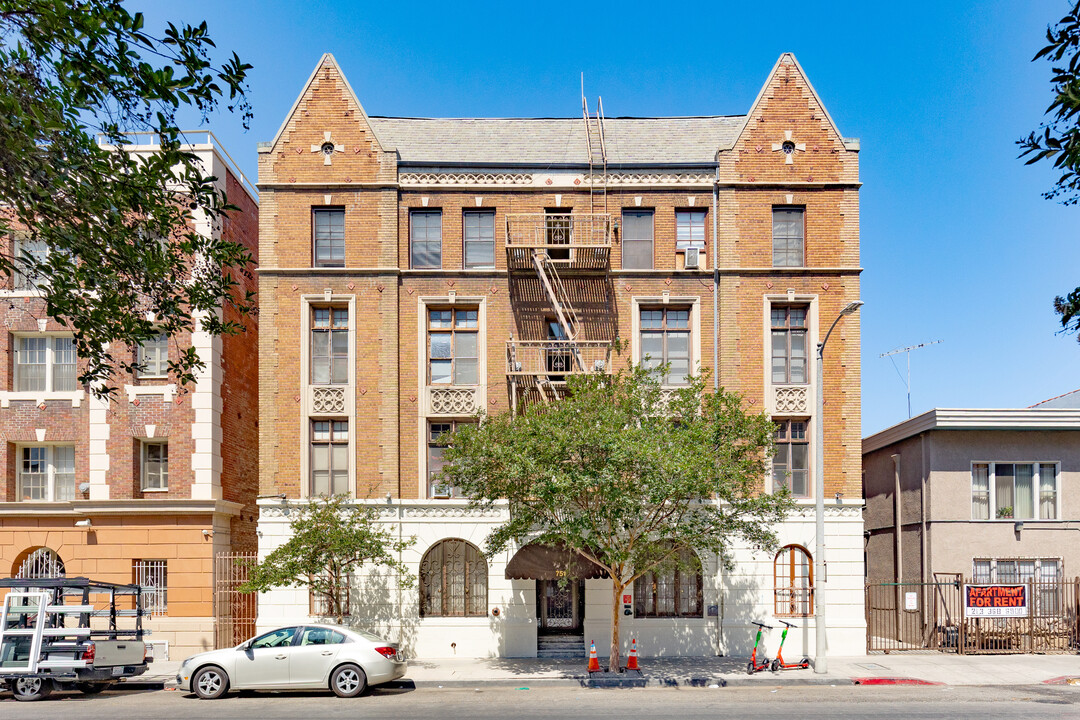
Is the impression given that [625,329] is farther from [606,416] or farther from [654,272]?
[606,416]

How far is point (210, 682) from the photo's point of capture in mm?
17562

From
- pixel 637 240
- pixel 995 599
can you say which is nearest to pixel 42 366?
pixel 637 240

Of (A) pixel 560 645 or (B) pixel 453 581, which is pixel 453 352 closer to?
(B) pixel 453 581

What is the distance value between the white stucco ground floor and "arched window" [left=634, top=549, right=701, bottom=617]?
0.23 meters

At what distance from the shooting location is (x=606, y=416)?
18156 mm

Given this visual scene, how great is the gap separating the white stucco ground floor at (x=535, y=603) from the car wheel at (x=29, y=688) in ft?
A: 19.4

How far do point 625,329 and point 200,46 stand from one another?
16028mm

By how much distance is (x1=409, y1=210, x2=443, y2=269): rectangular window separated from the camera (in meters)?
24.4

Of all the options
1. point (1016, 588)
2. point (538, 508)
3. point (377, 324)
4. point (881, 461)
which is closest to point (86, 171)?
point (538, 508)

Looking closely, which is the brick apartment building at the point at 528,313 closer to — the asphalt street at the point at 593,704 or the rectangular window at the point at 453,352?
the rectangular window at the point at 453,352

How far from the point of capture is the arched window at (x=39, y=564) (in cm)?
2403

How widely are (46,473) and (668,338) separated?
18.0 m

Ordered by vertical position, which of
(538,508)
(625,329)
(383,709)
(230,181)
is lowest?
(383,709)

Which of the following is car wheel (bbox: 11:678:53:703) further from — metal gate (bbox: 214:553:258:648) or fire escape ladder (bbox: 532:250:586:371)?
fire escape ladder (bbox: 532:250:586:371)
